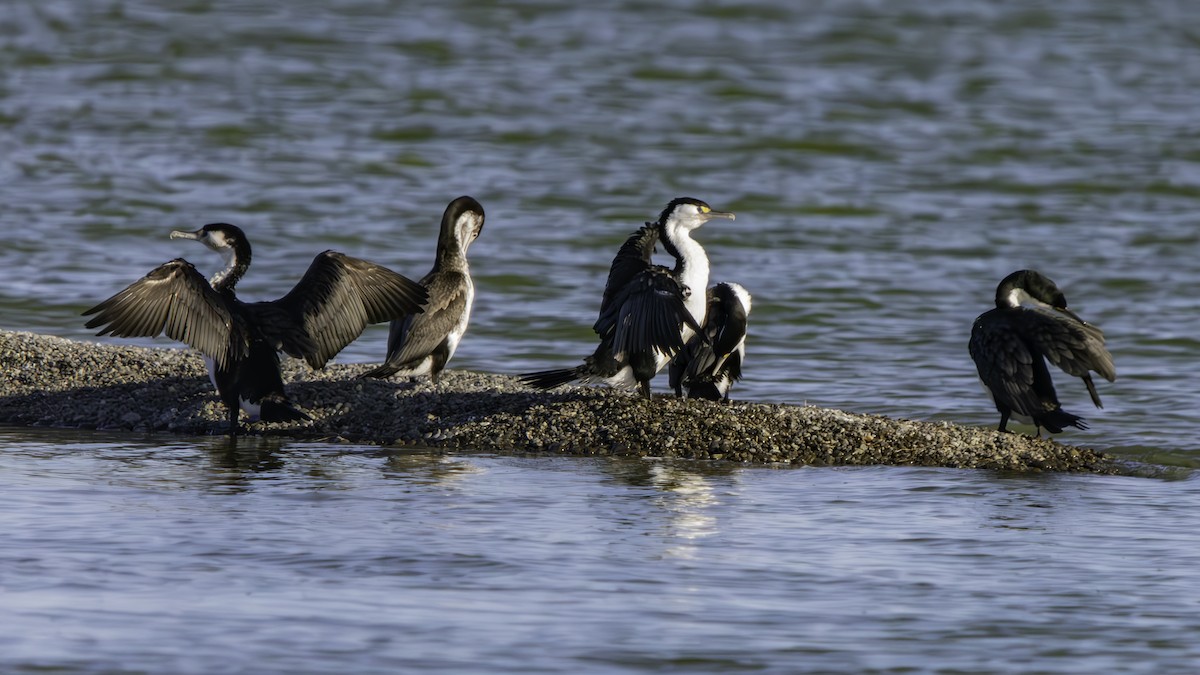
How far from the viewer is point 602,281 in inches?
644

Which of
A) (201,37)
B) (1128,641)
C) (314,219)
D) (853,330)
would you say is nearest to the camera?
(1128,641)

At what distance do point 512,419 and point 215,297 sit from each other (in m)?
1.74

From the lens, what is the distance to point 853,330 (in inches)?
563

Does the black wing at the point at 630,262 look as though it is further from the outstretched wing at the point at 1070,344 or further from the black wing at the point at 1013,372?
the outstretched wing at the point at 1070,344

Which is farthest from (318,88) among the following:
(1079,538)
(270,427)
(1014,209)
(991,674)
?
(991,674)

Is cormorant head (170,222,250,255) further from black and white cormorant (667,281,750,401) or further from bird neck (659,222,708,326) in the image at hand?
black and white cormorant (667,281,750,401)

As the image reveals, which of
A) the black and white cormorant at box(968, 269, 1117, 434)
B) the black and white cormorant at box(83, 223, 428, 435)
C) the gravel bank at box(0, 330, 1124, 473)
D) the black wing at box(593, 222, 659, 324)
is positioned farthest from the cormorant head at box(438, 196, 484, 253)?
the black and white cormorant at box(968, 269, 1117, 434)

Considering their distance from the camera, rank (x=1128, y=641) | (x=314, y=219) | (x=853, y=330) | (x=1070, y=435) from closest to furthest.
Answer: (x=1128, y=641), (x=1070, y=435), (x=853, y=330), (x=314, y=219)

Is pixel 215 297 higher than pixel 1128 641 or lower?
higher

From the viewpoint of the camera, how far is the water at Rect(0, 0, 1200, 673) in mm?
5965

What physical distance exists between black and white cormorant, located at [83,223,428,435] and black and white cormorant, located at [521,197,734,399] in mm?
1068

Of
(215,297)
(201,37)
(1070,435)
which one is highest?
(201,37)

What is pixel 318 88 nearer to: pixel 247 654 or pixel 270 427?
pixel 270 427

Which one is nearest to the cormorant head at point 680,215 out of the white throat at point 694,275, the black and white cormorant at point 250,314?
the white throat at point 694,275
